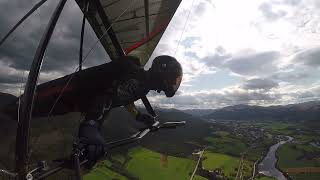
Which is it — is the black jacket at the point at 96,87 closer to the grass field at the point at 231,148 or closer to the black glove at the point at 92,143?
the black glove at the point at 92,143

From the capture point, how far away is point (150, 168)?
→ 12369cm

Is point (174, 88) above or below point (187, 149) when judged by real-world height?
Answer: above

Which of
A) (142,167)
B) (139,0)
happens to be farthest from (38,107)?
(142,167)

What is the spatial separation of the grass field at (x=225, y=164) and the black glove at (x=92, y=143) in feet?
392

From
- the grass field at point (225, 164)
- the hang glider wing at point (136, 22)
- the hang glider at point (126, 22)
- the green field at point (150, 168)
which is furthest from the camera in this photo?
the grass field at point (225, 164)

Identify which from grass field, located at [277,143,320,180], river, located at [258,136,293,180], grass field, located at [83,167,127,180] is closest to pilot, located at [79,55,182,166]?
grass field, located at [83,167,127,180]

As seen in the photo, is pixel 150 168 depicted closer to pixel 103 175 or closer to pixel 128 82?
pixel 103 175

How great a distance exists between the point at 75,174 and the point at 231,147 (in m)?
175

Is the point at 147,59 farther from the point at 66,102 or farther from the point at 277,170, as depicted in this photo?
the point at 277,170

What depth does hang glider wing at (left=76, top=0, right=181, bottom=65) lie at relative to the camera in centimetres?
606

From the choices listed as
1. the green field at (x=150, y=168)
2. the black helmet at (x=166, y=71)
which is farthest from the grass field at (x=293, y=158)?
the black helmet at (x=166, y=71)

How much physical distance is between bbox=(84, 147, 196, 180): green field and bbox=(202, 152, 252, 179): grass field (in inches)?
263

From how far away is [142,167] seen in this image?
125562 millimetres

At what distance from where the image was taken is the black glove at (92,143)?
287 cm
